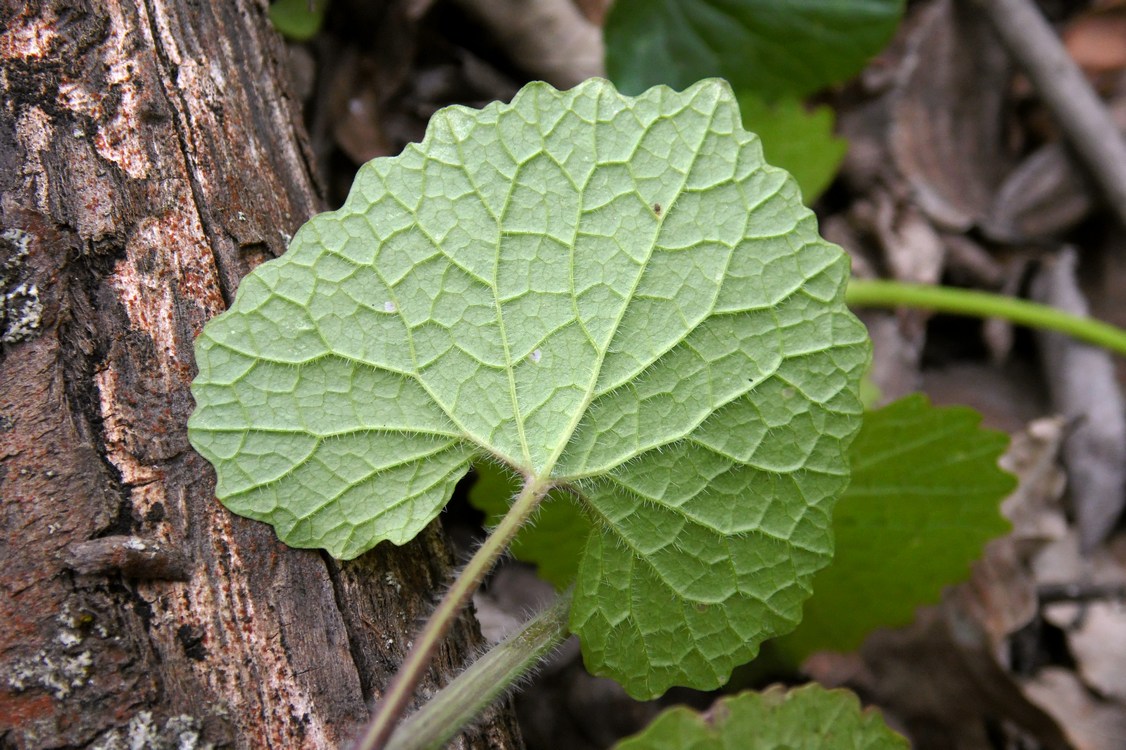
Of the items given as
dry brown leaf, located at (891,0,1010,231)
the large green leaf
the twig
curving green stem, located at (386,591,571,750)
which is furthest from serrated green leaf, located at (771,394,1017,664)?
the twig

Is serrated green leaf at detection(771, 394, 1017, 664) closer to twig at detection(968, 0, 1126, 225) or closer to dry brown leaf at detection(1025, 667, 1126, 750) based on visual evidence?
dry brown leaf at detection(1025, 667, 1126, 750)

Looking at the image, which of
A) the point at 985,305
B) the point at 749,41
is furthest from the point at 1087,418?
the point at 749,41


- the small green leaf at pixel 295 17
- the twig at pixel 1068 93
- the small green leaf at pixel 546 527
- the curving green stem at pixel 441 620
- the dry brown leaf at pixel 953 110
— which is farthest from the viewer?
the dry brown leaf at pixel 953 110

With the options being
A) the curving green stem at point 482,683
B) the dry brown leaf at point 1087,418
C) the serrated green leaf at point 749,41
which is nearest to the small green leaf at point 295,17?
the serrated green leaf at point 749,41

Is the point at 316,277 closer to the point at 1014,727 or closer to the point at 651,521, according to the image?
the point at 651,521

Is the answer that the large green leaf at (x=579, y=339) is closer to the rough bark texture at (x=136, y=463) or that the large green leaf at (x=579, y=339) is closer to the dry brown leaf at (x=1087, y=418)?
the rough bark texture at (x=136, y=463)

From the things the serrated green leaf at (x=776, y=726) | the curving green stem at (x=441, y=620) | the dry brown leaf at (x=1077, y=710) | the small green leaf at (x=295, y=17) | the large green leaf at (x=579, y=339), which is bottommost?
the dry brown leaf at (x=1077, y=710)
